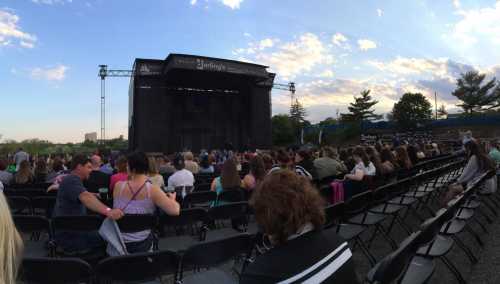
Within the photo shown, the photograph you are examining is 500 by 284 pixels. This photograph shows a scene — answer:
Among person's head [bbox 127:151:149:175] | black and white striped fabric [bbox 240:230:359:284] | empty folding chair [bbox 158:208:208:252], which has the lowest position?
empty folding chair [bbox 158:208:208:252]

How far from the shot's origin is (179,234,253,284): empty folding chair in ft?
7.61

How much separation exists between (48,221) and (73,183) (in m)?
0.44

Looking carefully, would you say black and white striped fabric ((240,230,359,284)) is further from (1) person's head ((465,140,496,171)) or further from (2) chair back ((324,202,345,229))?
(1) person's head ((465,140,496,171))

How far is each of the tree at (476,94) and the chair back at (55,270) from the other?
5826 centimetres

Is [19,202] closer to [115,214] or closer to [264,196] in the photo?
[115,214]

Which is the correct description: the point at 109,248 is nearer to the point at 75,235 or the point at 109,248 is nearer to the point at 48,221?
the point at 75,235

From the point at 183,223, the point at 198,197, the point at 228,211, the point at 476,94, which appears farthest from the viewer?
the point at 476,94

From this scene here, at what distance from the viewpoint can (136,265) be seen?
222 centimetres

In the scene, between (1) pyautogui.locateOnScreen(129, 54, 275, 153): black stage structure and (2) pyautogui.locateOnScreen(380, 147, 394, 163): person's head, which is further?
(1) pyautogui.locateOnScreen(129, 54, 275, 153): black stage structure

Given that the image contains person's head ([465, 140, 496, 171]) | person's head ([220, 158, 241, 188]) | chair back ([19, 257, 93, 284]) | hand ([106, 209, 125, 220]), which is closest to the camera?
chair back ([19, 257, 93, 284])

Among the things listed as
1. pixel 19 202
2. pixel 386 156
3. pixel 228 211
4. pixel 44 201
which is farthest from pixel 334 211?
pixel 19 202

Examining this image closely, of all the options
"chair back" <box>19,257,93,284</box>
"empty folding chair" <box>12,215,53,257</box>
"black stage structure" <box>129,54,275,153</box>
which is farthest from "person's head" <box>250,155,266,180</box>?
"black stage structure" <box>129,54,275,153</box>

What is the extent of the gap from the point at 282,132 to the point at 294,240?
61.4 metres

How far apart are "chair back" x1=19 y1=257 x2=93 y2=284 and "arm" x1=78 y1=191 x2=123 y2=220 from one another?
74 cm
